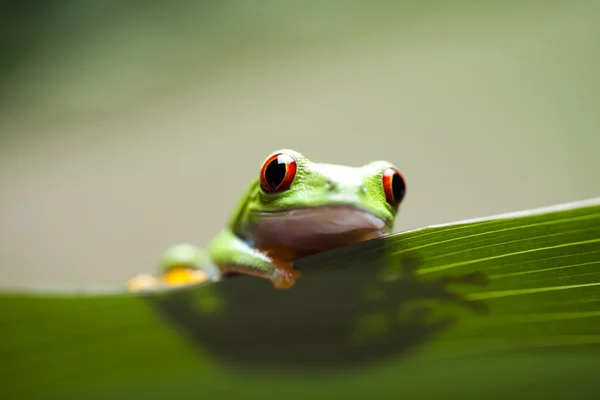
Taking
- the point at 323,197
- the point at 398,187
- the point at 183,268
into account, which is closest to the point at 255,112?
the point at 183,268

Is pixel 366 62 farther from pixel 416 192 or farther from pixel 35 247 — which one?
pixel 35 247

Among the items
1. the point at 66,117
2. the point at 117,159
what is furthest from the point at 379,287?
the point at 66,117

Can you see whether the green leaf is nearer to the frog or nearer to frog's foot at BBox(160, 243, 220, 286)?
the frog

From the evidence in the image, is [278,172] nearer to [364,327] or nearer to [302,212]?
[302,212]

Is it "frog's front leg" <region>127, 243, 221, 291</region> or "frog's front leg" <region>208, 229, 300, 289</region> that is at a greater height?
"frog's front leg" <region>127, 243, 221, 291</region>

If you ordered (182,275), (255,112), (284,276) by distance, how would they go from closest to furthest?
1. (284,276)
2. (182,275)
3. (255,112)

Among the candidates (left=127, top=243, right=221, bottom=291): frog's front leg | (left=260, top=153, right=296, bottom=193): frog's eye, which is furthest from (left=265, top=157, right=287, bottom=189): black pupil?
(left=127, top=243, right=221, bottom=291): frog's front leg
